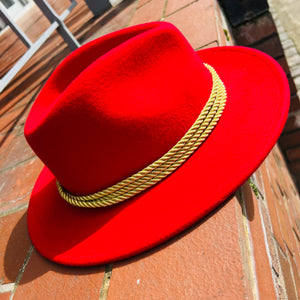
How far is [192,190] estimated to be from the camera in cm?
62

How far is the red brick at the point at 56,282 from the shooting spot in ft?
2.21

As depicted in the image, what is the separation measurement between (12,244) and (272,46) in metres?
1.88

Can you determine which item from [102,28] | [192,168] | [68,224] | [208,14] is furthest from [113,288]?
[102,28]

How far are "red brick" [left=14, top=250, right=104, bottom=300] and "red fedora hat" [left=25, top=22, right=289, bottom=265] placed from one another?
43mm

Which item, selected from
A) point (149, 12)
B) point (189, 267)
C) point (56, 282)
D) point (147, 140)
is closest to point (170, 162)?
point (147, 140)

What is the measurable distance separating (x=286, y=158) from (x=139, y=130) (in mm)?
1920

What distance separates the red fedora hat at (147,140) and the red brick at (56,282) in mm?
43

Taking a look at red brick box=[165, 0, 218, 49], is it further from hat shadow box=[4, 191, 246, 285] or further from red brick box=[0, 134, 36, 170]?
red brick box=[0, 134, 36, 170]

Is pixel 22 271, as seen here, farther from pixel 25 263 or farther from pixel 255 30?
pixel 255 30

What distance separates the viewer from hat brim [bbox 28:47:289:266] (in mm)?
602

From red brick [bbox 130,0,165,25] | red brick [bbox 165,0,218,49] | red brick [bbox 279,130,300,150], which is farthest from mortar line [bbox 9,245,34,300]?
red brick [bbox 279,130,300,150]

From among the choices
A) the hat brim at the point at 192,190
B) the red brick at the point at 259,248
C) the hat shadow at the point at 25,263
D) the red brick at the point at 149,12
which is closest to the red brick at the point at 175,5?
the red brick at the point at 149,12

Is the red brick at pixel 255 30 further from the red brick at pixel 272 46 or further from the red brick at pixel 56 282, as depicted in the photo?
the red brick at pixel 56 282

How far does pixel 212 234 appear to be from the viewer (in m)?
0.60
